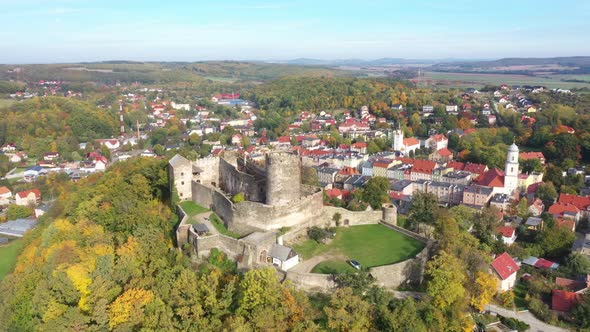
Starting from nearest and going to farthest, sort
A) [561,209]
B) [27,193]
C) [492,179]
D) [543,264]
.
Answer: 1. [543,264]
2. [561,209]
3. [492,179]
4. [27,193]

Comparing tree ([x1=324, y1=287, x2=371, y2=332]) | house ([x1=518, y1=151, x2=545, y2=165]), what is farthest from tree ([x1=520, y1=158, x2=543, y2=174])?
tree ([x1=324, y1=287, x2=371, y2=332])

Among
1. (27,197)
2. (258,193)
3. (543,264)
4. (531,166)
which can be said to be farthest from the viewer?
(531,166)

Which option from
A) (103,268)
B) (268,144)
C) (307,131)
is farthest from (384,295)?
(307,131)

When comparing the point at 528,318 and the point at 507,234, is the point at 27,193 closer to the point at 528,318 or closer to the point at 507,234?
the point at 507,234

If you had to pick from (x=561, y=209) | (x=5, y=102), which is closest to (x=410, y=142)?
(x=561, y=209)

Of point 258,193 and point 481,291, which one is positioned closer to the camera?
point 481,291

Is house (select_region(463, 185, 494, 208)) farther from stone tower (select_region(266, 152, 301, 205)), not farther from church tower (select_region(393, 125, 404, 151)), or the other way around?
stone tower (select_region(266, 152, 301, 205))

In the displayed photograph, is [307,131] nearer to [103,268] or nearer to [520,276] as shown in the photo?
[520,276]
